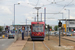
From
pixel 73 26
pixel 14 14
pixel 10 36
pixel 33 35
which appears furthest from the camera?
pixel 73 26

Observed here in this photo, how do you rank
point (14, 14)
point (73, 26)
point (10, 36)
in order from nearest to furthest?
point (10, 36) → point (14, 14) → point (73, 26)

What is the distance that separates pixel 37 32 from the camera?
90.9 ft

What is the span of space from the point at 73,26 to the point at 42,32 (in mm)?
75914

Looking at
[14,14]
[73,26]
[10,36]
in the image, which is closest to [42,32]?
[10,36]

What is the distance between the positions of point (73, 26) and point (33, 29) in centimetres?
7613

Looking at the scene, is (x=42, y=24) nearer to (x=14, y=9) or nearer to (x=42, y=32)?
(x=42, y=32)

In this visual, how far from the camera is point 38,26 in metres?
28.2

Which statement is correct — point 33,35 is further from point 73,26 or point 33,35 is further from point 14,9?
point 73,26

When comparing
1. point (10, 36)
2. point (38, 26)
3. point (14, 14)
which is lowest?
point (10, 36)

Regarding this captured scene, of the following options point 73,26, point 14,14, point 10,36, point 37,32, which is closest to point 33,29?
point 37,32

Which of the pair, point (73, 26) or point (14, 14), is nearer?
point (14, 14)

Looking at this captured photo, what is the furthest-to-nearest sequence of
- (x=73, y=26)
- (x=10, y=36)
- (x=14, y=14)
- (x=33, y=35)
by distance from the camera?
(x=73, y=26) → (x=14, y=14) → (x=10, y=36) → (x=33, y=35)

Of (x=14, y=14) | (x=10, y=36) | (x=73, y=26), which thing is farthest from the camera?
(x=73, y=26)

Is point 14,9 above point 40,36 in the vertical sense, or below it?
above
